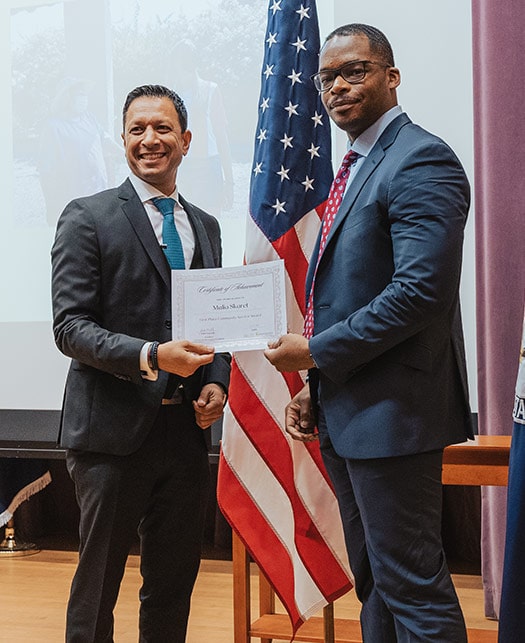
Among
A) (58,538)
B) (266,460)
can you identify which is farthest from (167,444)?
(58,538)

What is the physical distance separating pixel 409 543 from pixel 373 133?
3.10 ft

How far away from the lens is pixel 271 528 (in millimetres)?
2783

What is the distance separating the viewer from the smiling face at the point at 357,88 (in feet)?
6.74

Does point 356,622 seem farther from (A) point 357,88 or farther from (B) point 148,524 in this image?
(A) point 357,88

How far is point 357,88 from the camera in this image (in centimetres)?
205

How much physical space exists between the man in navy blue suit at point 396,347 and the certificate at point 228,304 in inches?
7.6

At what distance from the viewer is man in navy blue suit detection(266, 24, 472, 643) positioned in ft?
6.12

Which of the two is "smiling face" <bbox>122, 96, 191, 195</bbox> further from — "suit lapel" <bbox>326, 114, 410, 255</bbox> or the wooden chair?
the wooden chair

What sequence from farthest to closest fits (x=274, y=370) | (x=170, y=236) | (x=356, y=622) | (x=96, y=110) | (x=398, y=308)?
1. (x=96, y=110)
2. (x=356, y=622)
3. (x=274, y=370)
4. (x=170, y=236)
5. (x=398, y=308)

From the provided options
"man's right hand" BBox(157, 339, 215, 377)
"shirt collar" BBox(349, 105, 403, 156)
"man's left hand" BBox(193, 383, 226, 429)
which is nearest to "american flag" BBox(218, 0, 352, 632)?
"man's left hand" BBox(193, 383, 226, 429)

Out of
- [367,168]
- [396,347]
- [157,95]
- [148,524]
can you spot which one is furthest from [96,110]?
[396,347]

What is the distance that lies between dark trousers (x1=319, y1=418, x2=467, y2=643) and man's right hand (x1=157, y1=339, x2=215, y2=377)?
0.48 m

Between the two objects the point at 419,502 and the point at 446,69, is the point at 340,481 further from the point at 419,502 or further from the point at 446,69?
the point at 446,69

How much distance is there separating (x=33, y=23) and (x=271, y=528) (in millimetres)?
3081
